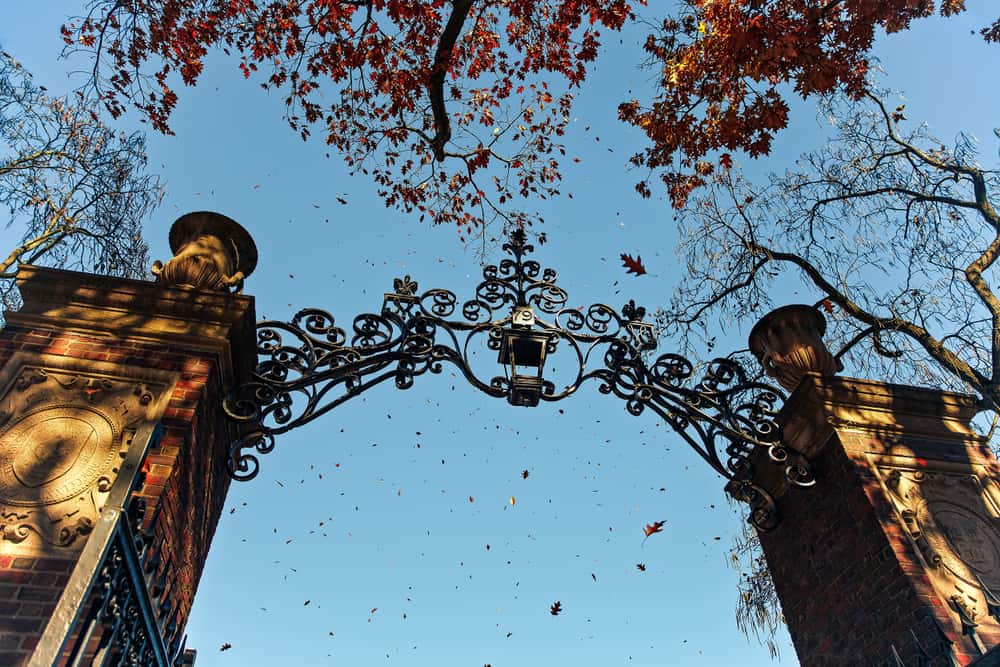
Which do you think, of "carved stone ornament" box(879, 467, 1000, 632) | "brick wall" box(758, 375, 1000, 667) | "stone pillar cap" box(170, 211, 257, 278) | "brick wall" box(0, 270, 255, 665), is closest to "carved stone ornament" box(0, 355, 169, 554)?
"brick wall" box(0, 270, 255, 665)

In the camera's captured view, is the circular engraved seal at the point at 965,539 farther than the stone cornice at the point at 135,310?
No

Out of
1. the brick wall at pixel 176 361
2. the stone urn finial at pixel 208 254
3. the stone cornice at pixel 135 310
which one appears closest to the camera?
the brick wall at pixel 176 361

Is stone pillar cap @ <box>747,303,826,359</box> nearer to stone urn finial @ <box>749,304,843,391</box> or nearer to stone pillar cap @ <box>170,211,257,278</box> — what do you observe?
stone urn finial @ <box>749,304,843,391</box>

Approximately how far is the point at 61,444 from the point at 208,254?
6.40ft

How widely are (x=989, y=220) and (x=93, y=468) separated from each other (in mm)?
8400

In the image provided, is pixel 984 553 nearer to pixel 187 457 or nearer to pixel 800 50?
pixel 800 50

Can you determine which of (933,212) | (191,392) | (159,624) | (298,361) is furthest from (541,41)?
(159,624)

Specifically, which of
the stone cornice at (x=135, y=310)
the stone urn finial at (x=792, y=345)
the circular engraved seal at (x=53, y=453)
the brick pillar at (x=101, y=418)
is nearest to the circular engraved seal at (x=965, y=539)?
the stone urn finial at (x=792, y=345)

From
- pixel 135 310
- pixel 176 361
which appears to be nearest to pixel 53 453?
pixel 176 361

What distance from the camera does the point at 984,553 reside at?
4.70 meters

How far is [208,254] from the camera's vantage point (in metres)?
5.47

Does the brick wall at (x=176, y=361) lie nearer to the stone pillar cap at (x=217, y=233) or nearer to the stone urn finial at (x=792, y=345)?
the stone pillar cap at (x=217, y=233)

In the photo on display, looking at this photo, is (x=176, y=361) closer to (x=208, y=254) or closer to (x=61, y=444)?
(x=61, y=444)

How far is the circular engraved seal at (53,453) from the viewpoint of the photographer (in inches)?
152
